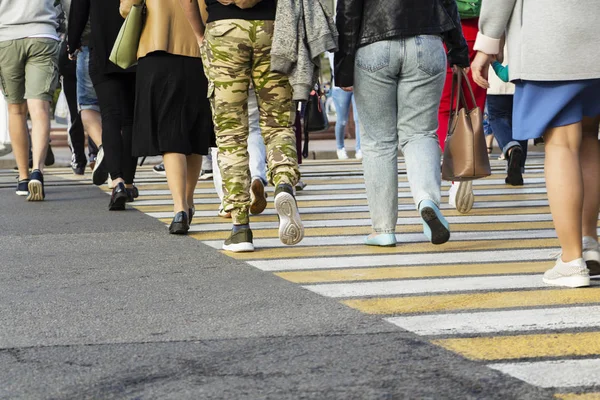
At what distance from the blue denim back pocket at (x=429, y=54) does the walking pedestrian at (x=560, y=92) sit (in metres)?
1.19

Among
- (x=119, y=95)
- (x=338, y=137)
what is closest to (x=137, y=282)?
(x=119, y=95)

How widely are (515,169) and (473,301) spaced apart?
6181 mm

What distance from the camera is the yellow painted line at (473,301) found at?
5.07m

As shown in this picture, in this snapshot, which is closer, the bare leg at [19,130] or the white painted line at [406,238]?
the white painted line at [406,238]

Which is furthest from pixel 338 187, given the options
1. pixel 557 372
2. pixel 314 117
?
pixel 557 372

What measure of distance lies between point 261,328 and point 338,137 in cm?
1336

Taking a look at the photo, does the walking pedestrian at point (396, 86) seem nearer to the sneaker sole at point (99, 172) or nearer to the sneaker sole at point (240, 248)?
the sneaker sole at point (240, 248)

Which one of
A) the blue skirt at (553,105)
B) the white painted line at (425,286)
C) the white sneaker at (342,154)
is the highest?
the blue skirt at (553,105)

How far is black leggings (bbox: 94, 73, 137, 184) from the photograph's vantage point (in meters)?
9.49

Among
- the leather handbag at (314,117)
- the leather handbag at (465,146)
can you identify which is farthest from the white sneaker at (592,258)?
the leather handbag at (314,117)

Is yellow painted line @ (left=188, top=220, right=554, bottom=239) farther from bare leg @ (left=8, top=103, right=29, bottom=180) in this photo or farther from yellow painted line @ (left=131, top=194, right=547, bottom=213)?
bare leg @ (left=8, top=103, right=29, bottom=180)

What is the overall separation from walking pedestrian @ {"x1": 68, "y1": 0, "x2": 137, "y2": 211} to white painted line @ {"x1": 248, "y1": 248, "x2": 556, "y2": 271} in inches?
127

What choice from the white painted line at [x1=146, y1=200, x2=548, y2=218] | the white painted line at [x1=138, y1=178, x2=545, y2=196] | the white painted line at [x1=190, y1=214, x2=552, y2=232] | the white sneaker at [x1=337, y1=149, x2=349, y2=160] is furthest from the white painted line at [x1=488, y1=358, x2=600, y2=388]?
the white sneaker at [x1=337, y1=149, x2=349, y2=160]

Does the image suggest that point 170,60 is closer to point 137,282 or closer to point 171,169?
point 171,169
